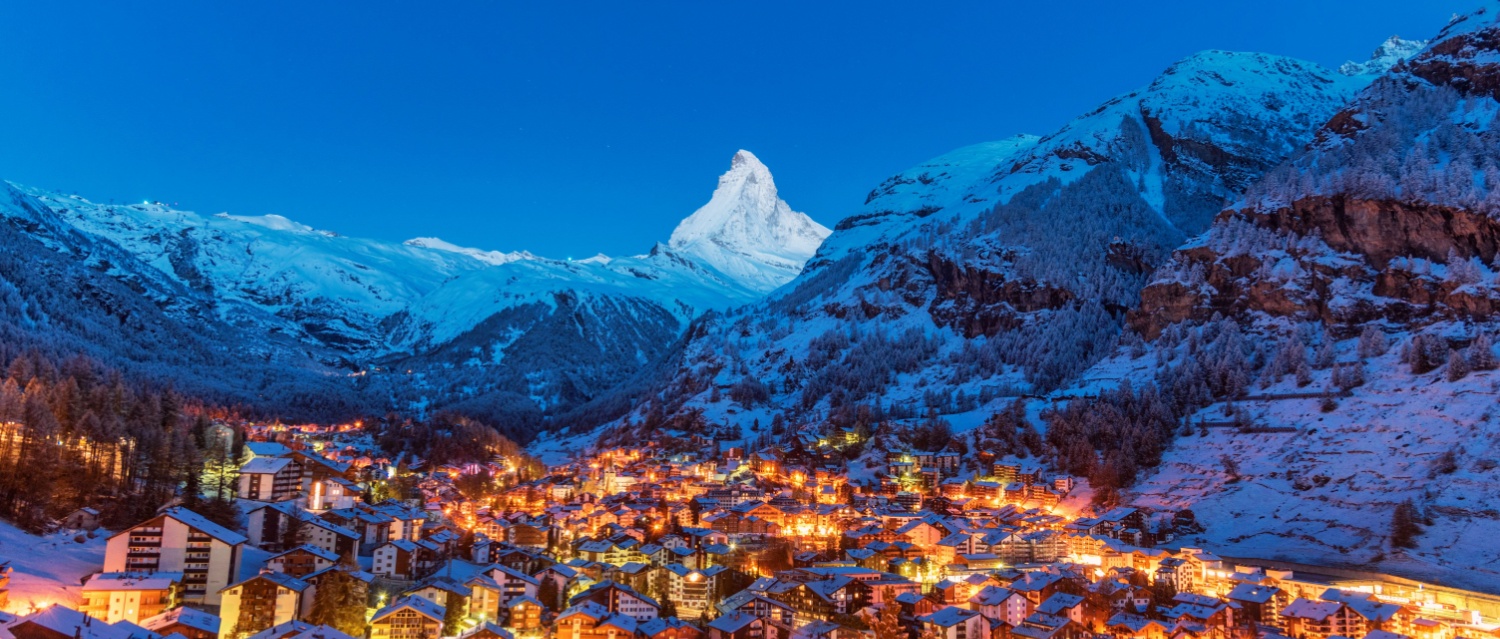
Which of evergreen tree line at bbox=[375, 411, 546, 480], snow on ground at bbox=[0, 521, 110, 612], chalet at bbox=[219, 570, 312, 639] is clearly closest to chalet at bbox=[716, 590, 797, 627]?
chalet at bbox=[219, 570, 312, 639]

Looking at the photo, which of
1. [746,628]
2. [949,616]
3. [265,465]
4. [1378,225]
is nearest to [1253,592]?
[949,616]

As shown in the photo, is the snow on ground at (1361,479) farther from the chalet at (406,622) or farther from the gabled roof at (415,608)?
the chalet at (406,622)

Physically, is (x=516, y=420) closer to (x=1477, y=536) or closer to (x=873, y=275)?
(x=873, y=275)

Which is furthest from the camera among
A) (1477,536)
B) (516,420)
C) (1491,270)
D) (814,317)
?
(516,420)

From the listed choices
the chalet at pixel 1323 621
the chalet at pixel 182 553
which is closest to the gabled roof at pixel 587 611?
the chalet at pixel 182 553

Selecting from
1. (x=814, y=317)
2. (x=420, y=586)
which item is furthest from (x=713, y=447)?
(x=420, y=586)

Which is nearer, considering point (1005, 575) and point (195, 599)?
point (195, 599)

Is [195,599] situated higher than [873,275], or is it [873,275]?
[873,275]
